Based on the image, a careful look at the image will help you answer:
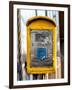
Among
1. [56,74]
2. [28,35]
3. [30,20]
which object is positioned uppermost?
[30,20]

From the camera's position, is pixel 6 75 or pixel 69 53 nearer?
pixel 6 75

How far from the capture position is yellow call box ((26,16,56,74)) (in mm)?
1896

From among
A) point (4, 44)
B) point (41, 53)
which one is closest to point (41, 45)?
point (41, 53)

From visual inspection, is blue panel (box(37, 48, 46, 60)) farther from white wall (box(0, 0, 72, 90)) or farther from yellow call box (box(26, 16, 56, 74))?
white wall (box(0, 0, 72, 90))

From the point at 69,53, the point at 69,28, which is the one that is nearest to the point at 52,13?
the point at 69,28

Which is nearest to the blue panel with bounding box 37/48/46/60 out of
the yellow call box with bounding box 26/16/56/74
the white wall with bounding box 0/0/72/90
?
the yellow call box with bounding box 26/16/56/74

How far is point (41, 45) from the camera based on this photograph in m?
1.92

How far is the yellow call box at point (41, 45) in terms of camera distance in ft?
6.22

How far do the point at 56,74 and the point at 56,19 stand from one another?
1.63 feet

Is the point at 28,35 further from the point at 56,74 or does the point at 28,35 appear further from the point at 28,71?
the point at 56,74

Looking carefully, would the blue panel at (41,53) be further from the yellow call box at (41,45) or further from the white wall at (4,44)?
the white wall at (4,44)

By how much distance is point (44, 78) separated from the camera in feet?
6.28

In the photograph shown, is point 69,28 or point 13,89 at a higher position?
point 69,28

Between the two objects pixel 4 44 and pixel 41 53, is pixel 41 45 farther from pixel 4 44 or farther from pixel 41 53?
pixel 4 44
